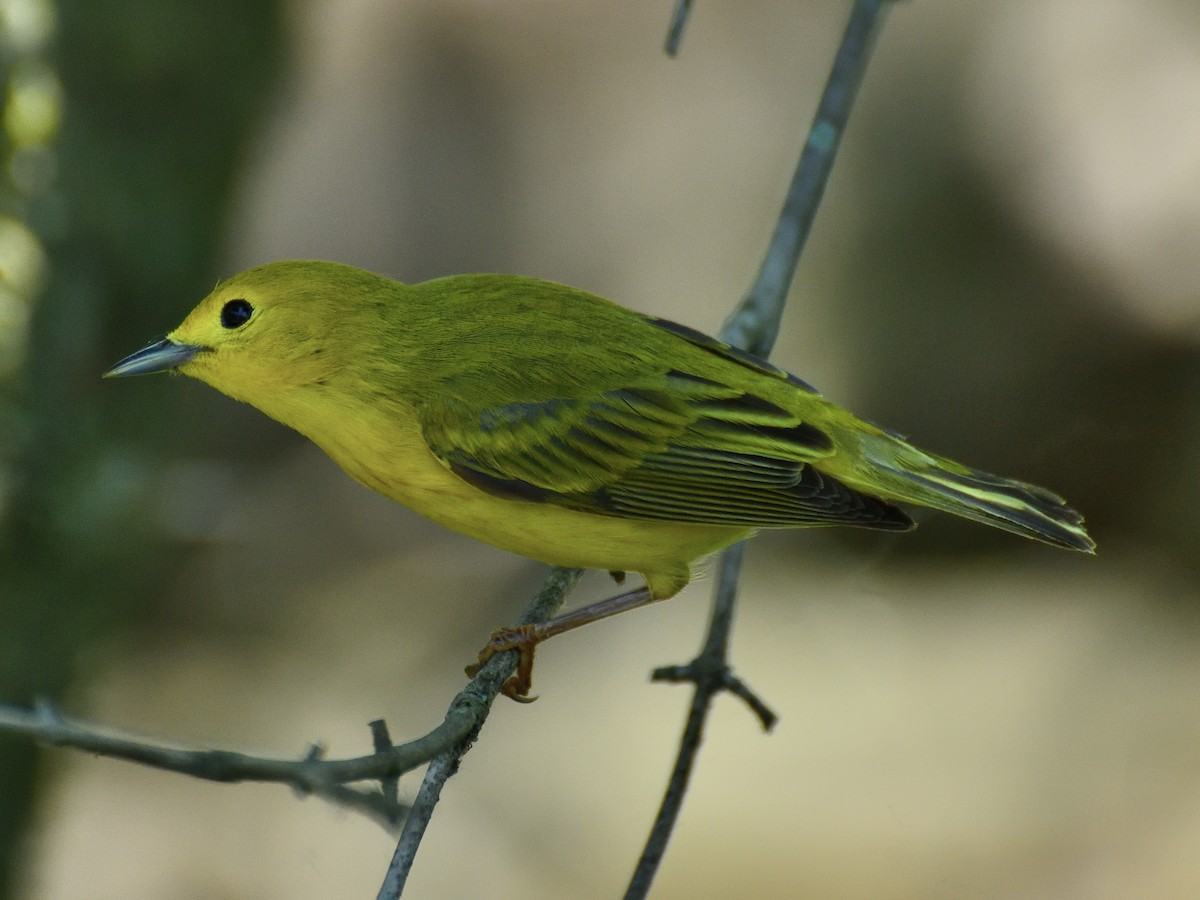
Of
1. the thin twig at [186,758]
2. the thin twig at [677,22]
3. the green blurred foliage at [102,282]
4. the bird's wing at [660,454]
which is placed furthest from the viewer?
the green blurred foliage at [102,282]

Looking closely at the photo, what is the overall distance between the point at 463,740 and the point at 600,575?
432 cm

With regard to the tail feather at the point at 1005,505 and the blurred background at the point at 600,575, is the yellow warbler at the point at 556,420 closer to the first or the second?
the tail feather at the point at 1005,505

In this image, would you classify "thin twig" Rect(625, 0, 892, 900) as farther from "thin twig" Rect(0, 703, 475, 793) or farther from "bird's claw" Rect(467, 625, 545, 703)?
"thin twig" Rect(0, 703, 475, 793)

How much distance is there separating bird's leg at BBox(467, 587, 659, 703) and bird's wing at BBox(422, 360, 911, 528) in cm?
32

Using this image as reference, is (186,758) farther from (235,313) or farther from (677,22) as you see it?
(677,22)

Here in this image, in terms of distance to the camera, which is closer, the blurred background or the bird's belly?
the bird's belly

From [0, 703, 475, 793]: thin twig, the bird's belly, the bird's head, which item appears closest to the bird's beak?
the bird's head

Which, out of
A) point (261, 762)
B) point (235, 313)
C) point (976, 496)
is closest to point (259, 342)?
point (235, 313)

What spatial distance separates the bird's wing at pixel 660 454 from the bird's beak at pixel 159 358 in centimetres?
61

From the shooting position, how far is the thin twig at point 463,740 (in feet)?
7.67

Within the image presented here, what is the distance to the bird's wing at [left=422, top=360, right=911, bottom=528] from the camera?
3445 mm

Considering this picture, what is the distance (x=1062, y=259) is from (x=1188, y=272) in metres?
0.67

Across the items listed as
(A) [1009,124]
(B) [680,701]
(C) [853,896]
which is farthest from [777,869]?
(A) [1009,124]

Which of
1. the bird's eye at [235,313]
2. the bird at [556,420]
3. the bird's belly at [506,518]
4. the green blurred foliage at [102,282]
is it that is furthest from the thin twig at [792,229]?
the green blurred foliage at [102,282]
